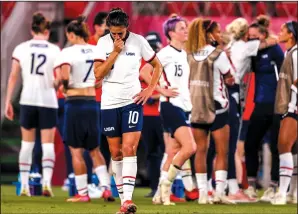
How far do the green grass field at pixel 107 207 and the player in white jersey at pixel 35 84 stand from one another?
86 cm

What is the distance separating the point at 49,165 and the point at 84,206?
250 cm

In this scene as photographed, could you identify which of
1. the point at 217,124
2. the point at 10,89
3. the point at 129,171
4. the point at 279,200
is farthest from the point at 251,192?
the point at 129,171

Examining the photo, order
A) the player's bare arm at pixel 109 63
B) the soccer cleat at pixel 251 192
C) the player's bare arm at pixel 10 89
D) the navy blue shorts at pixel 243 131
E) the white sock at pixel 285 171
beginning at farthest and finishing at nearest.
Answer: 1. the navy blue shorts at pixel 243 131
2. the player's bare arm at pixel 10 89
3. the soccer cleat at pixel 251 192
4. the white sock at pixel 285 171
5. the player's bare arm at pixel 109 63

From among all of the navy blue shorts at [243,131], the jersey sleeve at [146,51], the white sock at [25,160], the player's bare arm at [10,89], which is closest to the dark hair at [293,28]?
the navy blue shorts at [243,131]

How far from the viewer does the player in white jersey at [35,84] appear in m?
16.3

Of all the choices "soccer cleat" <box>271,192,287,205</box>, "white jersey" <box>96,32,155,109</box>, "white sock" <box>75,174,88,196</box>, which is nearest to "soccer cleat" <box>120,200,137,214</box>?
"white jersey" <box>96,32,155,109</box>

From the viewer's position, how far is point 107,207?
1425cm

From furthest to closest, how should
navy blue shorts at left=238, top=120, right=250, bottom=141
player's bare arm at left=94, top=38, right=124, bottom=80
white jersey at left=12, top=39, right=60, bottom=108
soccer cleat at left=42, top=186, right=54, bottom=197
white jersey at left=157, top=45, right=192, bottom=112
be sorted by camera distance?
navy blue shorts at left=238, top=120, right=250, bottom=141
soccer cleat at left=42, top=186, right=54, bottom=197
white jersey at left=12, top=39, right=60, bottom=108
white jersey at left=157, top=45, right=192, bottom=112
player's bare arm at left=94, top=38, right=124, bottom=80

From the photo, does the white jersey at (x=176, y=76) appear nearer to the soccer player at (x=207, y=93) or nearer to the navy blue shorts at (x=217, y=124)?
the soccer player at (x=207, y=93)

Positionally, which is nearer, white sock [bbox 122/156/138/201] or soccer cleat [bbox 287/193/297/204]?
white sock [bbox 122/156/138/201]

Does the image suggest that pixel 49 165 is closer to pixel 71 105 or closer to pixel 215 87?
pixel 71 105

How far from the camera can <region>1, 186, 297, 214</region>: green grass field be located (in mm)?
13492

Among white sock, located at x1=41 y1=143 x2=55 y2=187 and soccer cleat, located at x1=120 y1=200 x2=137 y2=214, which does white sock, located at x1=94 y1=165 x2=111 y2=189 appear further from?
soccer cleat, located at x1=120 y1=200 x2=137 y2=214

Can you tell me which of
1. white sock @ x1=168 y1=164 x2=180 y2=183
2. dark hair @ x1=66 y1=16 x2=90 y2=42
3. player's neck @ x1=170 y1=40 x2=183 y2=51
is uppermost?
dark hair @ x1=66 y1=16 x2=90 y2=42
